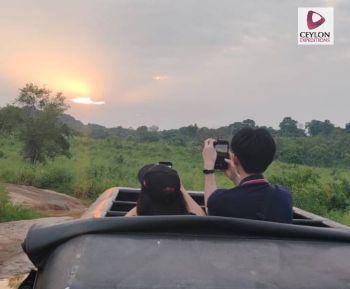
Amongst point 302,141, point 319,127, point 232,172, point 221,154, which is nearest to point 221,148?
point 221,154

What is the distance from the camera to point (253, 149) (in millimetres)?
2641

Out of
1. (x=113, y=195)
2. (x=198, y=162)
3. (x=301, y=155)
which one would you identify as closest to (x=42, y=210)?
(x=113, y=195)

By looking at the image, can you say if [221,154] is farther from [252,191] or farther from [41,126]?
[41,126]

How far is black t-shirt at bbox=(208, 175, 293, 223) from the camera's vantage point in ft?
8.45

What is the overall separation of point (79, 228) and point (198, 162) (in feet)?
115

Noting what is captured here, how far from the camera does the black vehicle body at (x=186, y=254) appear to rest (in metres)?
1.59

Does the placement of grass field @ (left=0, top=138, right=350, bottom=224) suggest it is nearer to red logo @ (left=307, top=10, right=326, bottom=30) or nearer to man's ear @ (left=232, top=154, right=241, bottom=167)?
red logo @ (left=307, top=10, right=326, bottom=30)

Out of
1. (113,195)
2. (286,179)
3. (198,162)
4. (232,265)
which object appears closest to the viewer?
(232,265)

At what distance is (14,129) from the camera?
2597 centimetres

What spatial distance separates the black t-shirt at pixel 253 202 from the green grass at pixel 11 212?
10.7 metres

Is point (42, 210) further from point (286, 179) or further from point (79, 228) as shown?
point (79, 228)

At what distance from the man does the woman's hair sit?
0.59ft

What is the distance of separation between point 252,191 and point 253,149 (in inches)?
7.8

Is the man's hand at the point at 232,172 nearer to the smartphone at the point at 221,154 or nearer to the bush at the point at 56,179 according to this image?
the smartphone at the point at 221,154
